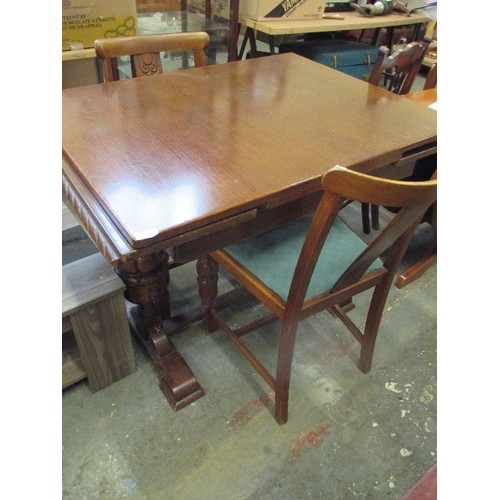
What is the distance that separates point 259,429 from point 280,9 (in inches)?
98.9

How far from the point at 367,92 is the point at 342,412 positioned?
3.67ft

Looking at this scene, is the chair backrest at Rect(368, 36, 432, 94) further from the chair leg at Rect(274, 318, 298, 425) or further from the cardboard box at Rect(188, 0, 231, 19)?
the cardboard box at Rect(188, 0, 231, 19)

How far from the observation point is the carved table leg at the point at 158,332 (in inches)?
47.9

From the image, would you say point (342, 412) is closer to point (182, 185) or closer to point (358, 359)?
point (358, 359)

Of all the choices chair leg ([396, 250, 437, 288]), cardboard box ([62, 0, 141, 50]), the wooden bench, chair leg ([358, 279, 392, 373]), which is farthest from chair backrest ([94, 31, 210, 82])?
chair leg ([396, 250, 437, 288])

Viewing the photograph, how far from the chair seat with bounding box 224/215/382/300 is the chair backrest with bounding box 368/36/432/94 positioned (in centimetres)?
80

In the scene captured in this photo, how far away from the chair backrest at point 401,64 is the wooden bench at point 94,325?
4.36 feet

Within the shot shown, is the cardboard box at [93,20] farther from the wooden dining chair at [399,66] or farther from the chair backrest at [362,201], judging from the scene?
the chair backrest at [362,201]

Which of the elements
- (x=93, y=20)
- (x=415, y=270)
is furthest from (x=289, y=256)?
(x=93, y=20)

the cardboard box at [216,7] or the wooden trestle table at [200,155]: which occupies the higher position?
the cardboard box at [216,7]

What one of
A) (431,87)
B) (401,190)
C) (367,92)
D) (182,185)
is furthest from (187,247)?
(431,87)

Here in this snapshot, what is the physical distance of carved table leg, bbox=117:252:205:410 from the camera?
3.99 feet

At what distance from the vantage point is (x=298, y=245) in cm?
121

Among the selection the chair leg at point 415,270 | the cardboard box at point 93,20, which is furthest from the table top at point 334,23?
the chair leg at point 415,270
